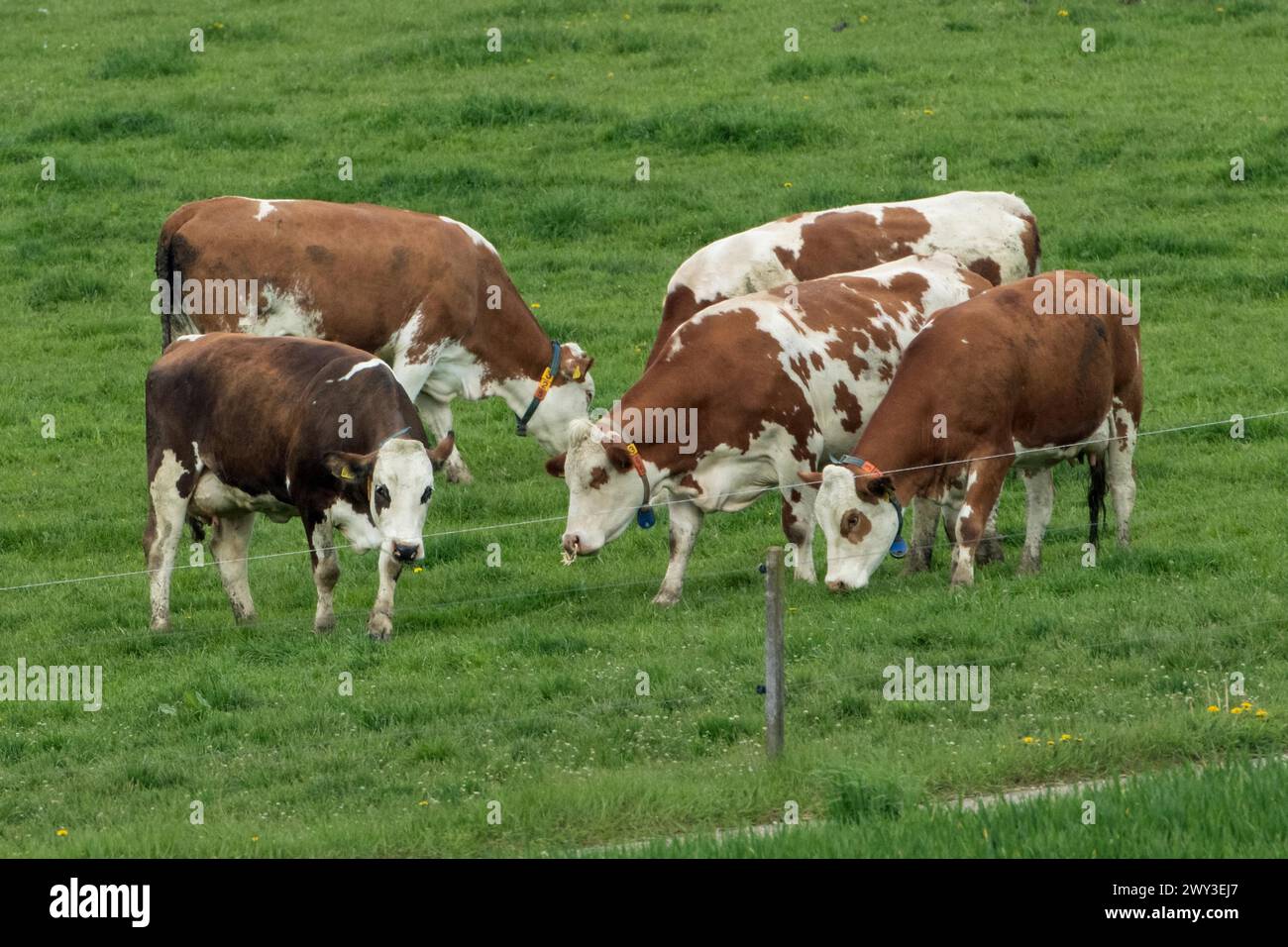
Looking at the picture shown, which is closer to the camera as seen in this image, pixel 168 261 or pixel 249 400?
pixel 249 400

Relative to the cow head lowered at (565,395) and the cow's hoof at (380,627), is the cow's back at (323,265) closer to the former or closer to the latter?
the cow head lowered at (565,395)

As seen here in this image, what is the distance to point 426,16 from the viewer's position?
29859mm

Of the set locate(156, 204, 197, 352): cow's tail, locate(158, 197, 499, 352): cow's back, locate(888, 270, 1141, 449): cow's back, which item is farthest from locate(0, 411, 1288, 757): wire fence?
locate(158, 197, 499, 352): cow's back

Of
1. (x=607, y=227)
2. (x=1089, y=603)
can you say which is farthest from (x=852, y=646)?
(x=607, y=227)

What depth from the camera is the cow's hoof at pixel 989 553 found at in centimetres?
1373

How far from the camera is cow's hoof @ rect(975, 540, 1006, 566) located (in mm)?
13727

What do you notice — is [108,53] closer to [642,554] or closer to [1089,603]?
[642,554]

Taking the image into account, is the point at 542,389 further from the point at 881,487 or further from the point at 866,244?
the point at 881,487

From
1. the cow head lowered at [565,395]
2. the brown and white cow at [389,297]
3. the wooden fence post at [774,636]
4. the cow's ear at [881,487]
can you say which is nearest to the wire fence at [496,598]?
the cow's ear at [881,487]

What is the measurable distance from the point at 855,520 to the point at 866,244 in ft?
17.0

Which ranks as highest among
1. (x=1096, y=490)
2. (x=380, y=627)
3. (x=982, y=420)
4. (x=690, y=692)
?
(x=982, y=420)

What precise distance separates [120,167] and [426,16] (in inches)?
299

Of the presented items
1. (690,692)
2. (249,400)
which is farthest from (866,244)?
(690,692)

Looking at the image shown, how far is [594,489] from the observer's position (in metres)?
13.0
